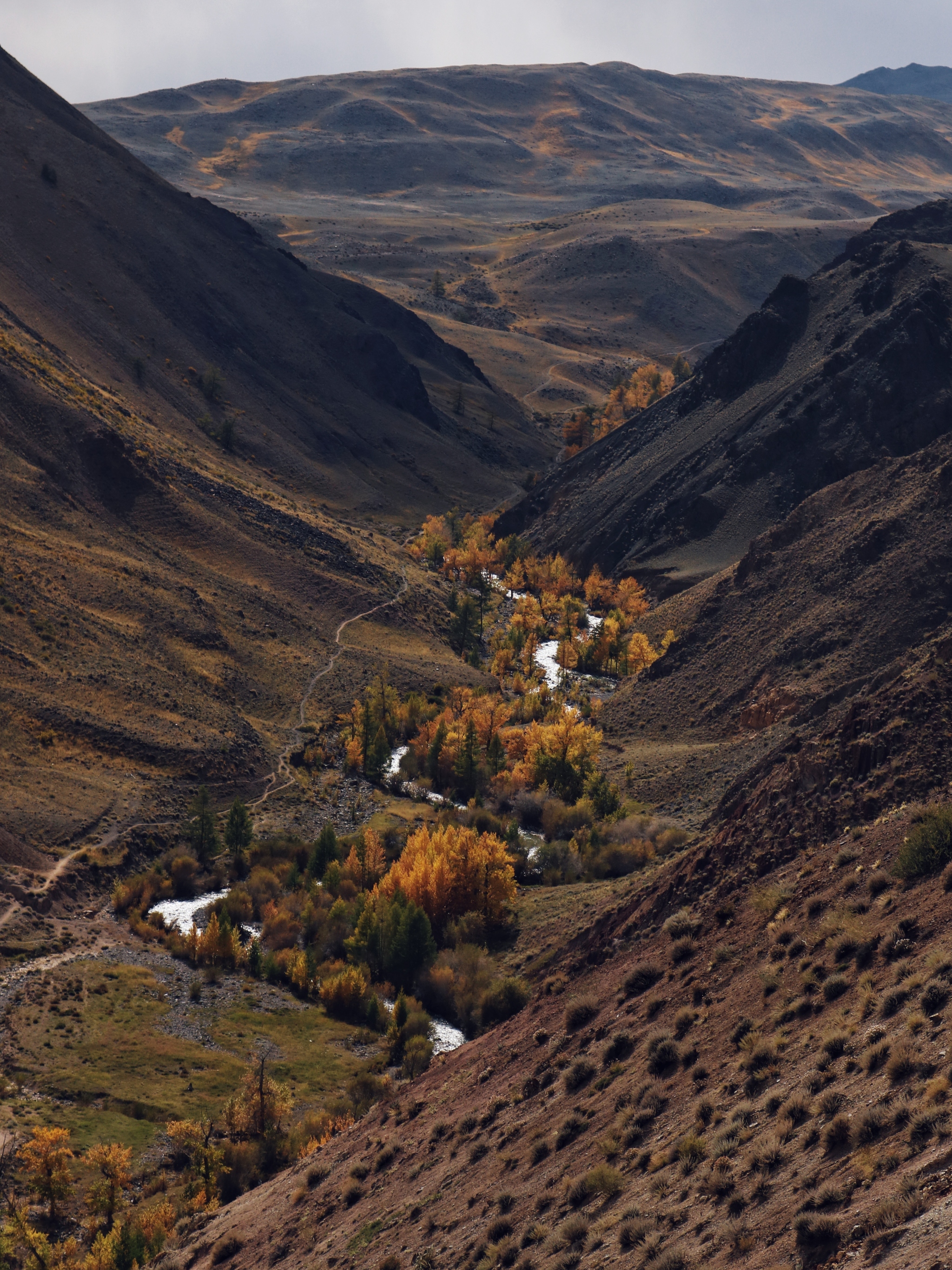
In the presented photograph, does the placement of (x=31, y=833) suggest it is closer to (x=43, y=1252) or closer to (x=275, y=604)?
(x=43, y=1252)

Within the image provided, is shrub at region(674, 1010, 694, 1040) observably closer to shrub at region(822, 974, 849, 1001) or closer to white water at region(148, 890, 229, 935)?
shrub at region(822, 974, 849, 1001)

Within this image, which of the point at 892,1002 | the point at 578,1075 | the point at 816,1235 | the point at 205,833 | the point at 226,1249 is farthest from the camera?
the point at 205,833

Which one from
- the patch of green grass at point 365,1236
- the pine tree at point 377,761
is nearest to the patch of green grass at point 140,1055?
the patch of green grass at point 365,1236

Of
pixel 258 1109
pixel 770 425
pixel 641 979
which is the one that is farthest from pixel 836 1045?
pixel 770 425

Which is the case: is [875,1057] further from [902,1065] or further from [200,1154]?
[200,1154]

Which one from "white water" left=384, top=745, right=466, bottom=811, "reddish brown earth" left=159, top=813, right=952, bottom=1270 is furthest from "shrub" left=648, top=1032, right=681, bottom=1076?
"white water" left=384, top=745, right=466, bottom=811

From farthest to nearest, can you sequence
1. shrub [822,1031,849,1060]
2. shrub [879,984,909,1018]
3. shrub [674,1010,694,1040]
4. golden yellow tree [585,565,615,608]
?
golden yellow tree [585,565,615,608]
shrub [674,1010,694,1040]
shrub [879,984,909,1018]
shrub [822,1031,849,1060]

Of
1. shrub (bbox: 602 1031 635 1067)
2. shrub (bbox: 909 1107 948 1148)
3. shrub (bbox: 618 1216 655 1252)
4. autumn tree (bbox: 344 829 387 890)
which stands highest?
shrub (bbox: 909 1107 948 1148)
